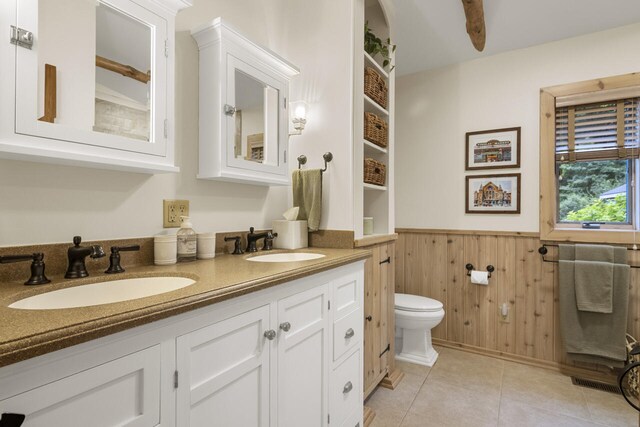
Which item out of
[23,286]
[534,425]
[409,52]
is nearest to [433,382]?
[534,425]

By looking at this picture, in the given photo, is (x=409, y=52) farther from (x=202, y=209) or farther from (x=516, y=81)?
(x=202, y=209)

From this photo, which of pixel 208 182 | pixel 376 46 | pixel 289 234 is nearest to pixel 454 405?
pixel 289 234

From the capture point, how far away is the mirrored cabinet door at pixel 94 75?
909 mm

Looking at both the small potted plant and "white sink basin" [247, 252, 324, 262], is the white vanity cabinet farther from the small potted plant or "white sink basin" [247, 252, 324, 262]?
the small potted plant

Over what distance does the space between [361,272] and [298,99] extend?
117cm

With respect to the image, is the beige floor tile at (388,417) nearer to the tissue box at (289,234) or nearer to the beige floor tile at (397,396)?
the beige floor tile at (397,396)

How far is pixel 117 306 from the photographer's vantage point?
0.68m

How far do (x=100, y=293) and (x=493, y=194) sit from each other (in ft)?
9.31

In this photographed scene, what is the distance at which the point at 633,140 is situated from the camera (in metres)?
2.35

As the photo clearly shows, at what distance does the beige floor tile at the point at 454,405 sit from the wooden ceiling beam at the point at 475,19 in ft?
8.15

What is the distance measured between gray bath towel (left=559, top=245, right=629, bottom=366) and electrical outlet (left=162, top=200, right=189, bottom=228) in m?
2.67

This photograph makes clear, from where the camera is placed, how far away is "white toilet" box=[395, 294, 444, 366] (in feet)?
8.20

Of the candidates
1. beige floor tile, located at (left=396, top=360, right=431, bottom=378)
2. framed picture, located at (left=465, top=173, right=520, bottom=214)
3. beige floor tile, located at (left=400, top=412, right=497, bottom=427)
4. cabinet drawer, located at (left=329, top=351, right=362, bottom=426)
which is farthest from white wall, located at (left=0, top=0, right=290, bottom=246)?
framed picture, located at (left=465, top=173, right=520, bottom=214)

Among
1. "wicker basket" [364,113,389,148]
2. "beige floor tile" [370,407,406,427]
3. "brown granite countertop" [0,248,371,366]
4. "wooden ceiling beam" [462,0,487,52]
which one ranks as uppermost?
"wooden ceiling beam" [462,0,487,52]
